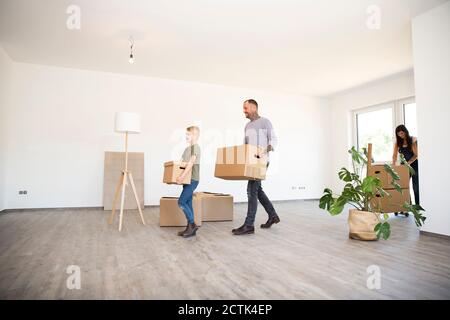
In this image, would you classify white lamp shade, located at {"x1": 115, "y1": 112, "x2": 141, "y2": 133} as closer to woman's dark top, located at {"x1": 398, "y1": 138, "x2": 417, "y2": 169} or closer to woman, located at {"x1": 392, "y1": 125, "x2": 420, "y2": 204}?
woman, located at {"x1": 392, "y1": 125, "x2": 420, "y2": 204}

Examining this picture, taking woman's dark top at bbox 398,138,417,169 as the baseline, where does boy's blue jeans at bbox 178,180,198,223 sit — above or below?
below

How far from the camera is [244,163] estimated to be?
2764 mm

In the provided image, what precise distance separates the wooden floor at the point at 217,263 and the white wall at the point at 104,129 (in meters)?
1.70

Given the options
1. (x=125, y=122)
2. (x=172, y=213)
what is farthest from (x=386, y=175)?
(x=125, y=122)

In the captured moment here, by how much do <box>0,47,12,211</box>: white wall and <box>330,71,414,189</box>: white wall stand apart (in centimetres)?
634

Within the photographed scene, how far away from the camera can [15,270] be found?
1.79m

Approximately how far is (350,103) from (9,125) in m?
6.49

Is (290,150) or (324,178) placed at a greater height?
(290,150)

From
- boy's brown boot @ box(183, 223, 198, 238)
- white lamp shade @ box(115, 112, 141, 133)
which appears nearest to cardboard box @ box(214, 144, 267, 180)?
boy's brown boot @ box(183, 223, 198, 238)

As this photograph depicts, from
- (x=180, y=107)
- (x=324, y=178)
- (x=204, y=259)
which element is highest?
(x=180, y=107)

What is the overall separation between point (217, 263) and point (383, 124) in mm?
5302

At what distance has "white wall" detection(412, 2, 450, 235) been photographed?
115 inches
